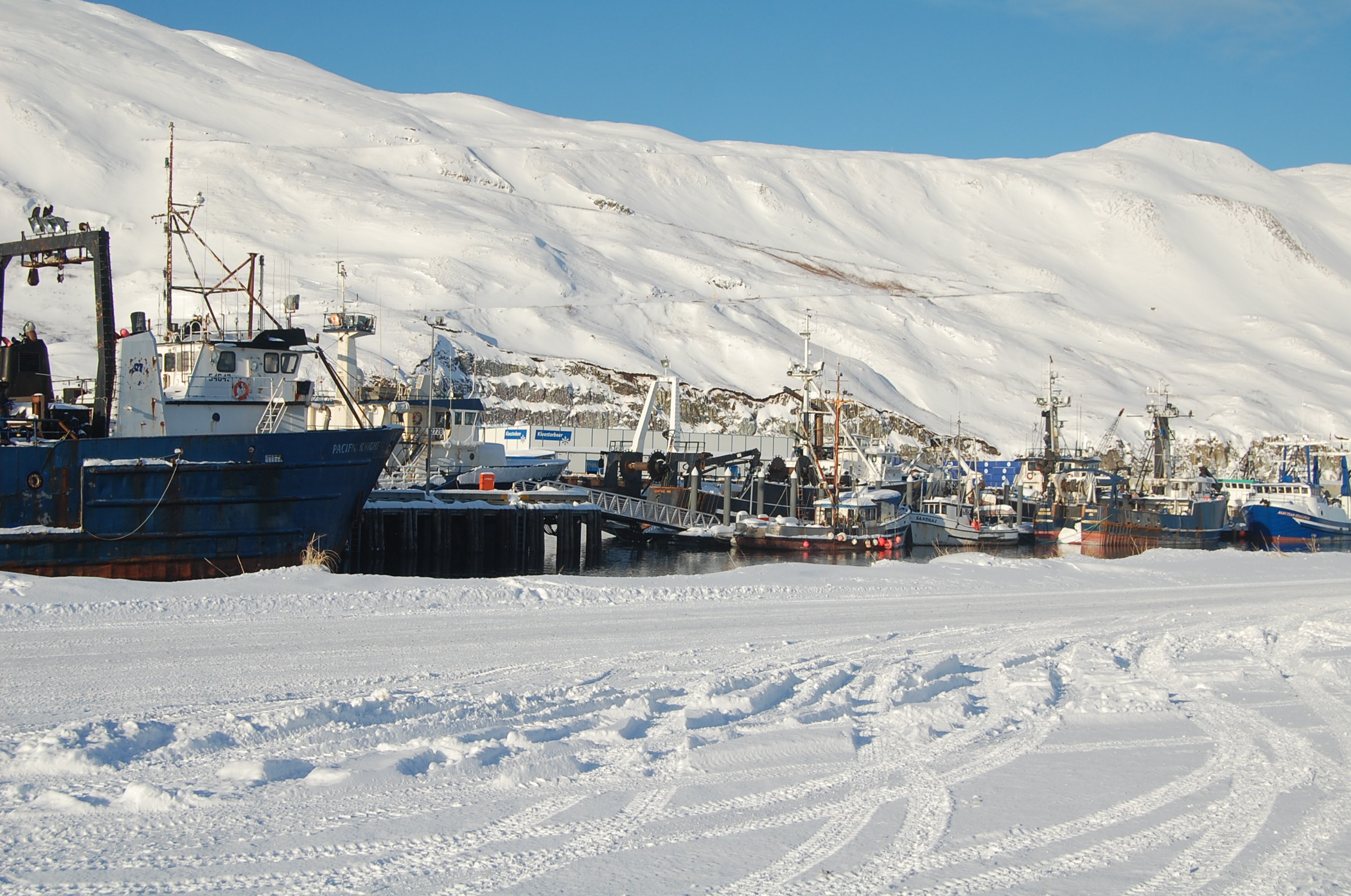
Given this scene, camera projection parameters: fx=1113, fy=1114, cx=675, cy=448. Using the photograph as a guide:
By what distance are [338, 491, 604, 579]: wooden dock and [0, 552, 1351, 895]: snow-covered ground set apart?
15296mm

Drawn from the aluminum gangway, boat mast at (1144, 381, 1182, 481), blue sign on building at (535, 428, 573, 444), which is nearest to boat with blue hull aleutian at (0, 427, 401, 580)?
the aluminum gangway

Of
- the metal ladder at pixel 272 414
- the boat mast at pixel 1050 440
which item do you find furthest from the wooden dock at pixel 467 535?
the boat mast at pixel 1050 440

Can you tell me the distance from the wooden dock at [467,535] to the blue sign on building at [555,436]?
23897 millimetres

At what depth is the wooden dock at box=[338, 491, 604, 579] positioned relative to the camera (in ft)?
94.3

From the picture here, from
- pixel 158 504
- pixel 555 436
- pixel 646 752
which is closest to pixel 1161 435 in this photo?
pixel 555 436

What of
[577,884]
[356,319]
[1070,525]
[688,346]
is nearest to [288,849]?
[577,884]

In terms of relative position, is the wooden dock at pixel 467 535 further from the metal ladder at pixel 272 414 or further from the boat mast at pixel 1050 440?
the boat mast at pixel 1050 440

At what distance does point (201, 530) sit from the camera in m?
20.4

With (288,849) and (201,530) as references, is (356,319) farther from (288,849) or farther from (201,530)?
(288,849)

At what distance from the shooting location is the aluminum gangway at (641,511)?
37.0 metres

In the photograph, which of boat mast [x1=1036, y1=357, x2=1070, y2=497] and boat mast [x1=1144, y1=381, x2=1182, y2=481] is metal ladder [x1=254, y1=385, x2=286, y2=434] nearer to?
boat mast [x1=1036, y1=357, x2=1070, y2=497]

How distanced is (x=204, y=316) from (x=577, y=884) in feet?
72.3

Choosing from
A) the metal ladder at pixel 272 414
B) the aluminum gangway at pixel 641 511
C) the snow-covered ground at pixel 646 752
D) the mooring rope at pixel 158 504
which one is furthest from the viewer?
the aluminum gangway at pixel 641 511

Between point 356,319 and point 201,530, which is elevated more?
point 356,319
